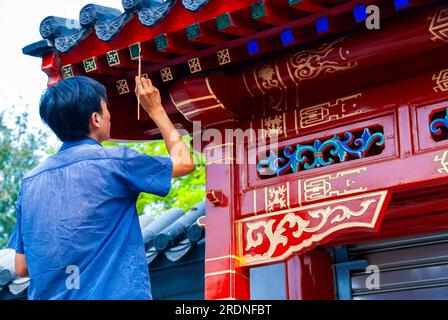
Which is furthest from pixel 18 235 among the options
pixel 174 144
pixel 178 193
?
pixel 178 193

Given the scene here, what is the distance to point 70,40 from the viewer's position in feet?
16.3

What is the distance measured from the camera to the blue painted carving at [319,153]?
481 centimetres

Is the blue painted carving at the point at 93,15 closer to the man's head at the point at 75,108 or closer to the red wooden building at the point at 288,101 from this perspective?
the red wooden building at the point at 288,101

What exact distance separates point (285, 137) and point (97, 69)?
47.0 inches

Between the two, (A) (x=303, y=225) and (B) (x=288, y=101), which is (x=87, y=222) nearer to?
(A) (x=303, y=225)

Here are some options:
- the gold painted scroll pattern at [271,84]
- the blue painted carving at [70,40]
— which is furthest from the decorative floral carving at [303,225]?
the blue painted carving at [70,40]

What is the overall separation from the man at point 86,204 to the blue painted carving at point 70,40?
72.5 inches

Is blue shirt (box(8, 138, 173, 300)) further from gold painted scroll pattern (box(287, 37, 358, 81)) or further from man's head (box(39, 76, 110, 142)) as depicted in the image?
gold painted scroll pattern (box(287, 37, 358, 81))

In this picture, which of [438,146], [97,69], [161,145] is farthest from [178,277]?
[161,145]

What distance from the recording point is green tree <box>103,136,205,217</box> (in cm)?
1500

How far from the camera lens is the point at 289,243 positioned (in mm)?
4797

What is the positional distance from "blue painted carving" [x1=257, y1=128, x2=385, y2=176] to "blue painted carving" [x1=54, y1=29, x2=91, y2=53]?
51.0 inches
